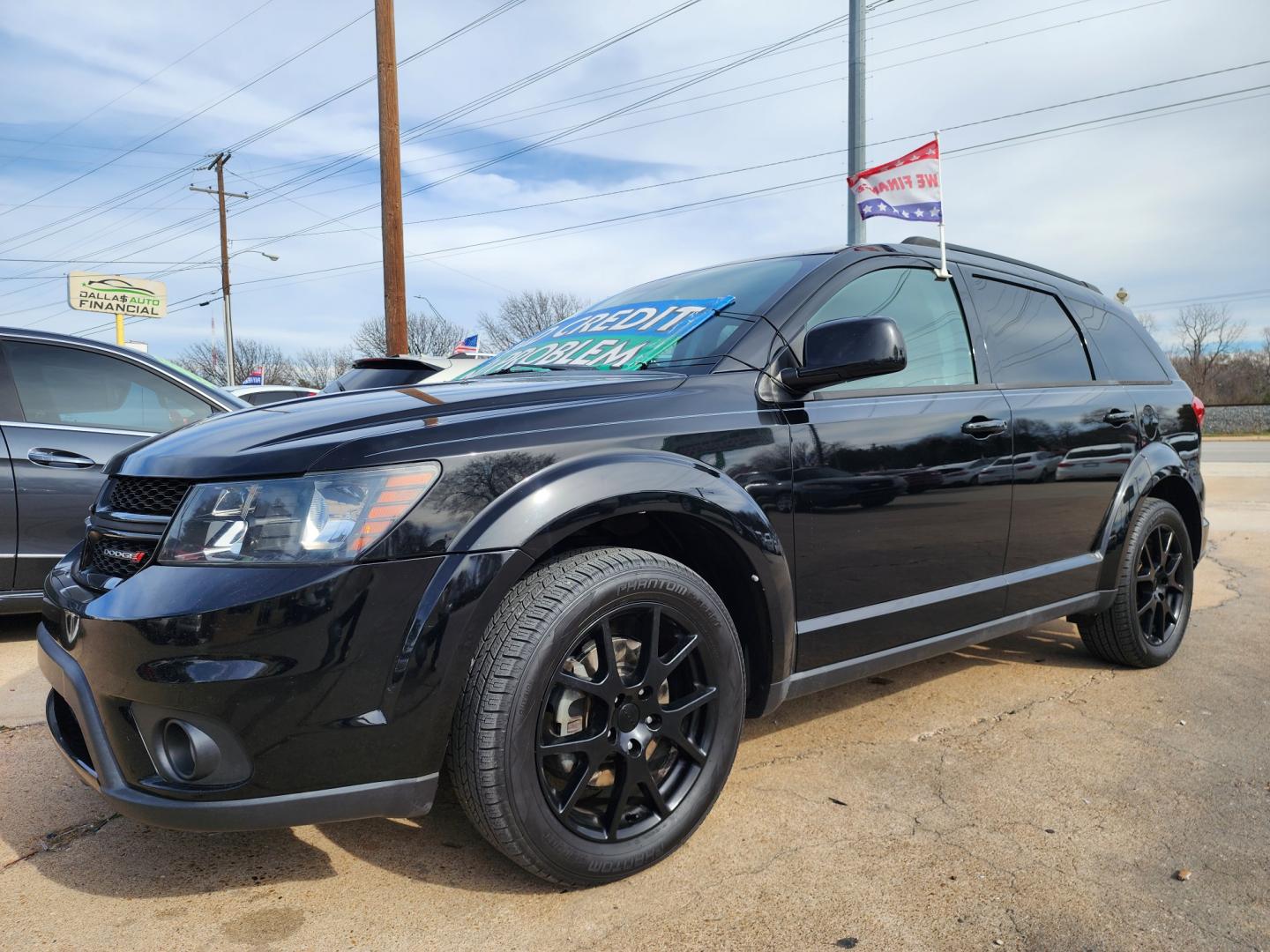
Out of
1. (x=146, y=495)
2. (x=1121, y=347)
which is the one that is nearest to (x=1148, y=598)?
(x=1121, y=347)

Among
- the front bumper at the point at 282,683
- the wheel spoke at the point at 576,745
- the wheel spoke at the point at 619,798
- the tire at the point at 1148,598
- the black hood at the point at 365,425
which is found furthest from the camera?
the tire at the point at 1148,598

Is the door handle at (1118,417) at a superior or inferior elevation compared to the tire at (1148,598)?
superior

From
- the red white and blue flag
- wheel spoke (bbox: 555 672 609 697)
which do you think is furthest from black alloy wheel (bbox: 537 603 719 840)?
the red white and blue flag

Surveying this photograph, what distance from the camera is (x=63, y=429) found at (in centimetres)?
427

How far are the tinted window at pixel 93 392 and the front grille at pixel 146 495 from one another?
2100mm

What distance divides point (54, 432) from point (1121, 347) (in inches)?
192

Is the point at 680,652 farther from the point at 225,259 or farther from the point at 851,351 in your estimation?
the point at 225,259

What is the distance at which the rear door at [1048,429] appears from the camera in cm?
321

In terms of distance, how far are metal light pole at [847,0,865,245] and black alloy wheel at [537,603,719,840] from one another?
902 cm

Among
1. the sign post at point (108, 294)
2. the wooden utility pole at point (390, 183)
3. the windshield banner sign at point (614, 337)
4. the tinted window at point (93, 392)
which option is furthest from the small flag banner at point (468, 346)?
the sign post at point (108, 294)

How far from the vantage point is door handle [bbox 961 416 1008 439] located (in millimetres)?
2977

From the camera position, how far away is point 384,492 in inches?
73.0

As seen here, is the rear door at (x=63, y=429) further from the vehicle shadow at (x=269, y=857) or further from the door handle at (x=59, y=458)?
the vehicle shadow at (x=269, y=857)

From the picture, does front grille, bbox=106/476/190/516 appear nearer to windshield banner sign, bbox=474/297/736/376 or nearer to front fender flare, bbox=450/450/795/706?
front fender flare, bbox=450/450/795/706
